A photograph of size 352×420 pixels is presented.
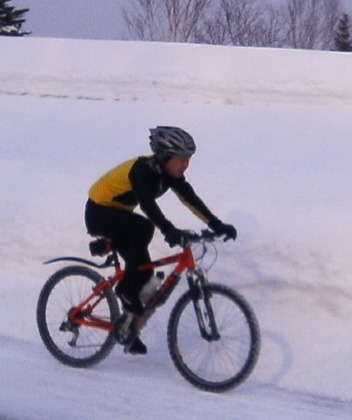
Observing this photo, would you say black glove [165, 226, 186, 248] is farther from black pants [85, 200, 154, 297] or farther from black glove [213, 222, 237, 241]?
black pants [85, 200, 154, 297]

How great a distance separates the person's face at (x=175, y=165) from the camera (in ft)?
23.2

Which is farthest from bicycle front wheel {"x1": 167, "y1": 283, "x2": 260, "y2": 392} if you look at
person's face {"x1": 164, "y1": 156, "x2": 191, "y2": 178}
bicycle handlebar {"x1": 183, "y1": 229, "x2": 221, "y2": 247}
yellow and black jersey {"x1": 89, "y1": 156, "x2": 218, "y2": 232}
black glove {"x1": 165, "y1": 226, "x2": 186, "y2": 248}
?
person's face {"x1": 164, "y1": 156, "x2": 191, "y2": 178}

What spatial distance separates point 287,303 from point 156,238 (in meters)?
1.42

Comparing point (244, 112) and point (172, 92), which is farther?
point (172, 92)

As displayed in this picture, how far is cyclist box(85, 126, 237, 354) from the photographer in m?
7.04

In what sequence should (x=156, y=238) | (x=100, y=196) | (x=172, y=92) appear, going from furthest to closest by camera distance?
1. (x=172, y=92)
2. (x=156, y=238)
3. (x=100, y=196)

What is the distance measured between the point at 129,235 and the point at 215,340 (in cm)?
93

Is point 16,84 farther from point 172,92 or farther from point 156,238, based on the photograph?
point 156,238

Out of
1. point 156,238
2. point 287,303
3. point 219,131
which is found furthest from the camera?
point 219,131

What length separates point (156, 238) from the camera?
9.08 meters

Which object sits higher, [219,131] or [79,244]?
[79,244]

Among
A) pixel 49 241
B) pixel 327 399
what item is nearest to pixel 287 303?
pixel 327 399

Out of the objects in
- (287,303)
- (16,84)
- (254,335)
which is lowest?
(16,84)

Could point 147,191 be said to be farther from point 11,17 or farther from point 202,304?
point 11,17
